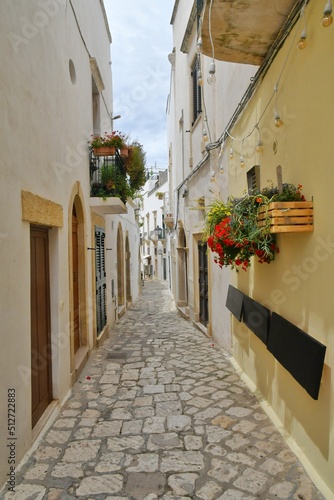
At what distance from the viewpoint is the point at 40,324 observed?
4.30m

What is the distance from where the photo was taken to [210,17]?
3365mm

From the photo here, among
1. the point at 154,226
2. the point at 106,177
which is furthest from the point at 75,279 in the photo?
the point at 154,226

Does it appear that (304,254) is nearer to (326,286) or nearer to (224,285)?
(326,286)

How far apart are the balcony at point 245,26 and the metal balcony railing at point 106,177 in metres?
3.89

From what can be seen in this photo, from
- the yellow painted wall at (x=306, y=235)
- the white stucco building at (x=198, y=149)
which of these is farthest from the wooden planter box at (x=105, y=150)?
the yellow painted wall at (x=306, y=235)

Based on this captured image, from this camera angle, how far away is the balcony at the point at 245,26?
10.6 ft

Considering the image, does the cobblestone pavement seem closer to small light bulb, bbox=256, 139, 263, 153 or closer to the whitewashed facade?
small light bulb, bbox=256, 139, 263, 153

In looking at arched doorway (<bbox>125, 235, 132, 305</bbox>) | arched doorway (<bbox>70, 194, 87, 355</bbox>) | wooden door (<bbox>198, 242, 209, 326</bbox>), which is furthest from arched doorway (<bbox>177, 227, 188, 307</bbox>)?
arched doorway (<bbox>70, 194, 87, 355</bbox>)

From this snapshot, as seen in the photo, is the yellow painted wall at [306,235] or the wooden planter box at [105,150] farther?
the wooden planter box at [105,150]

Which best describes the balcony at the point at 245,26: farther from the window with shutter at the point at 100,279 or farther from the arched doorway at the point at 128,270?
the arched doorway at the point at 128,270

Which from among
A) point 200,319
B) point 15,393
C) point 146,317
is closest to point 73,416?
point 15,393

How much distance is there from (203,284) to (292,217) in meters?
6.05

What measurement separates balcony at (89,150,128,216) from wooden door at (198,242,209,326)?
2479 mm

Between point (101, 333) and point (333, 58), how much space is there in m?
6.99
